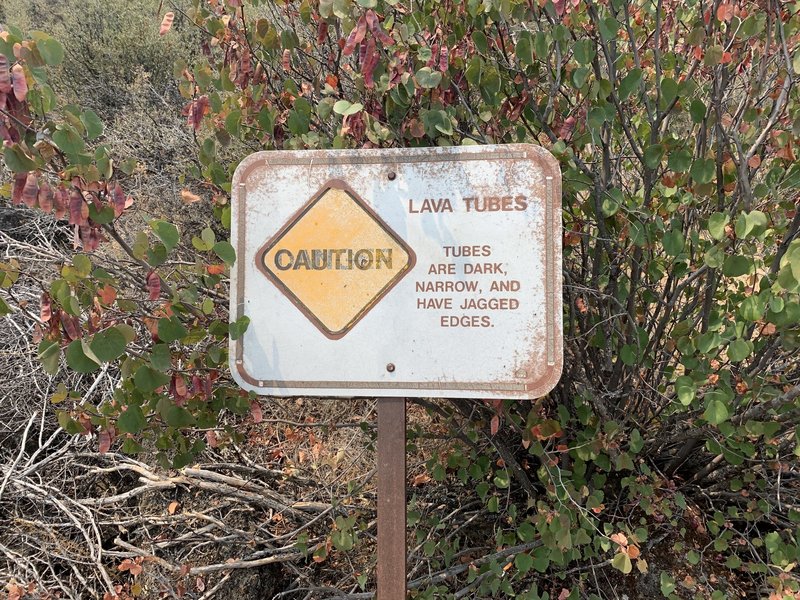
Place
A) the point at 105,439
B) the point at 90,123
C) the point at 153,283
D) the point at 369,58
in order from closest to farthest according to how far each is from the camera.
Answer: the point at 90,123, the point at 153,283, the point at 369,58, the point at 105,439

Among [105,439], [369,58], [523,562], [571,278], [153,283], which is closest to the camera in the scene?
[153,283]

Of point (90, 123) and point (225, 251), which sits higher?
point (90, 123)

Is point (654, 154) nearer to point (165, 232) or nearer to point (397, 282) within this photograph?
point (397, 282)

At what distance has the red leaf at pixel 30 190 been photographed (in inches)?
42.9

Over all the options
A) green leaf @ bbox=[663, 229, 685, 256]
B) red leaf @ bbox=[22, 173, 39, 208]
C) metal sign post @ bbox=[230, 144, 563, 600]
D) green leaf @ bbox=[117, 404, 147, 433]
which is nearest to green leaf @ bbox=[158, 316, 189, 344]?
metal sign post @ bbox=[230, 144, 563, 600]

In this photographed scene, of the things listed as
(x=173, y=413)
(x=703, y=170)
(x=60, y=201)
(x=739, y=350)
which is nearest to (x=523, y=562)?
(x=739, y=350)

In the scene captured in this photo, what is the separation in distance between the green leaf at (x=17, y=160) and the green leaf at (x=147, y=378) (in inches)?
19.2

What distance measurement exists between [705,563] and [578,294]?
108cm

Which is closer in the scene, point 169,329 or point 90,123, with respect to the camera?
point 90,123

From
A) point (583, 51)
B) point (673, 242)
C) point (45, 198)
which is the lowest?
point (673, 242)

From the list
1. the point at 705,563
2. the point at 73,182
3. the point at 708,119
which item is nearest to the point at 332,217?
the point at 73,182

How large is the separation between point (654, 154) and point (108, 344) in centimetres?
134

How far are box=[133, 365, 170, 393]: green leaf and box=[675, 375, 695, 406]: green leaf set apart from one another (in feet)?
4.04

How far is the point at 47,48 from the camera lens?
1.11 meters
